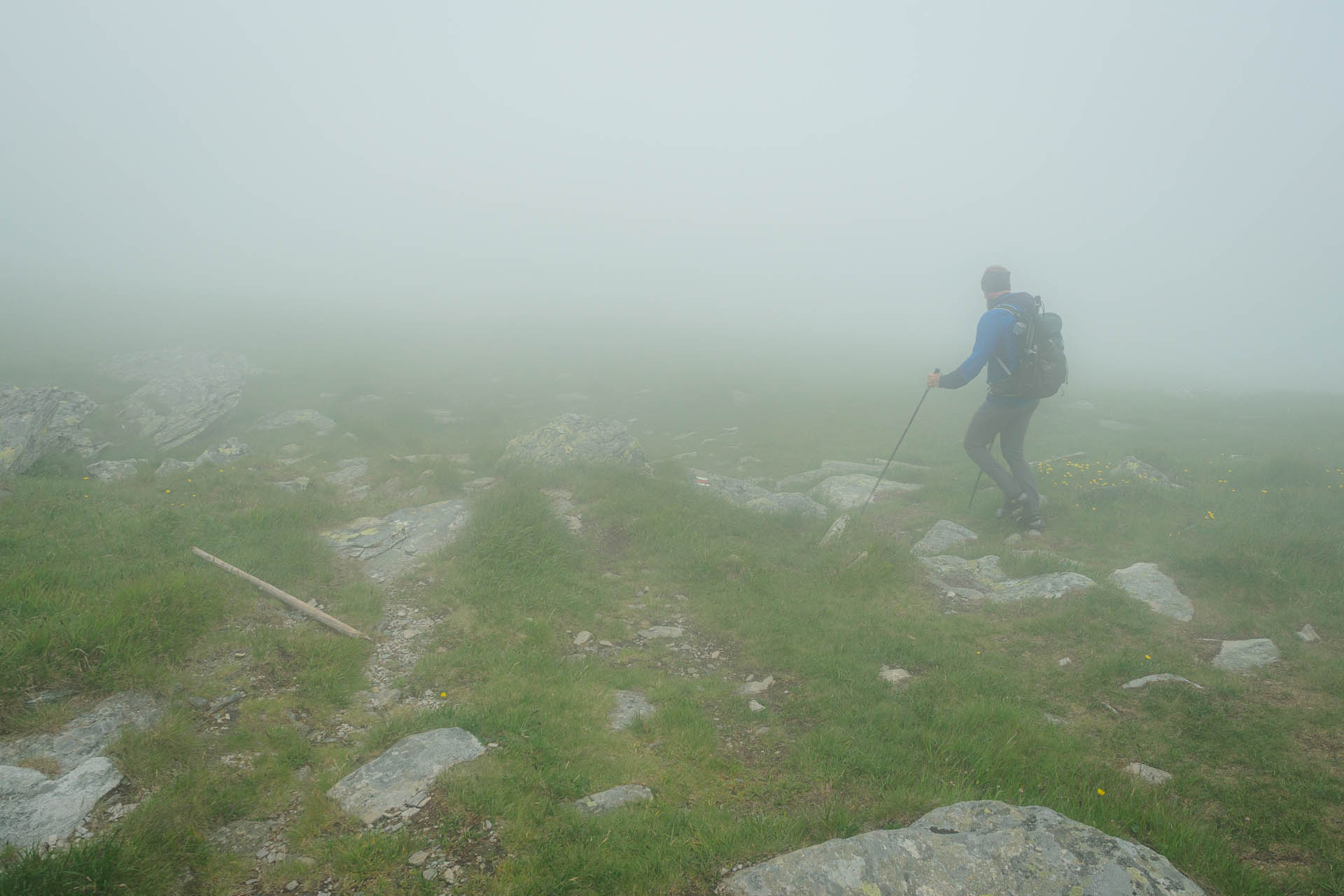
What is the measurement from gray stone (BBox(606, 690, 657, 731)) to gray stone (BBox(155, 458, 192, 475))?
1182cm

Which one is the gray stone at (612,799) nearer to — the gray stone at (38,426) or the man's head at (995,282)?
the man's head at (995,282)

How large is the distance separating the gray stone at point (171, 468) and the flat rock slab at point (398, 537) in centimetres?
532

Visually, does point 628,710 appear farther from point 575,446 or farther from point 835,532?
point 575,446

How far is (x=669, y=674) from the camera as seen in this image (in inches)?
301

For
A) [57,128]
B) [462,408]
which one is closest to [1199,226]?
[462,408]

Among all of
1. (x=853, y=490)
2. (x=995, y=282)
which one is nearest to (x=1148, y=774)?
(x=995, y=282)

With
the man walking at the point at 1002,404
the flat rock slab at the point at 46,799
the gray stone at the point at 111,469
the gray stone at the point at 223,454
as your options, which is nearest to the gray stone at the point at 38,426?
the gray stone at the point at 111,469

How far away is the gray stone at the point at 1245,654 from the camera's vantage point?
22.6ft

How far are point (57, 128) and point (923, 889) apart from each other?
190702 millimetres

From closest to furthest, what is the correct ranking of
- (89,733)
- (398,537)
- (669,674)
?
(89,733)
(669,674)
(398,537)

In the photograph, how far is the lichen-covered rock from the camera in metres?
15.4

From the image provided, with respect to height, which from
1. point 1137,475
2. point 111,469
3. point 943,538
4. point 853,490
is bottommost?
point 111,469

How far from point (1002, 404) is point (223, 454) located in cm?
1810

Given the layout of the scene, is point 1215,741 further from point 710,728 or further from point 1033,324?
point 1033,324
